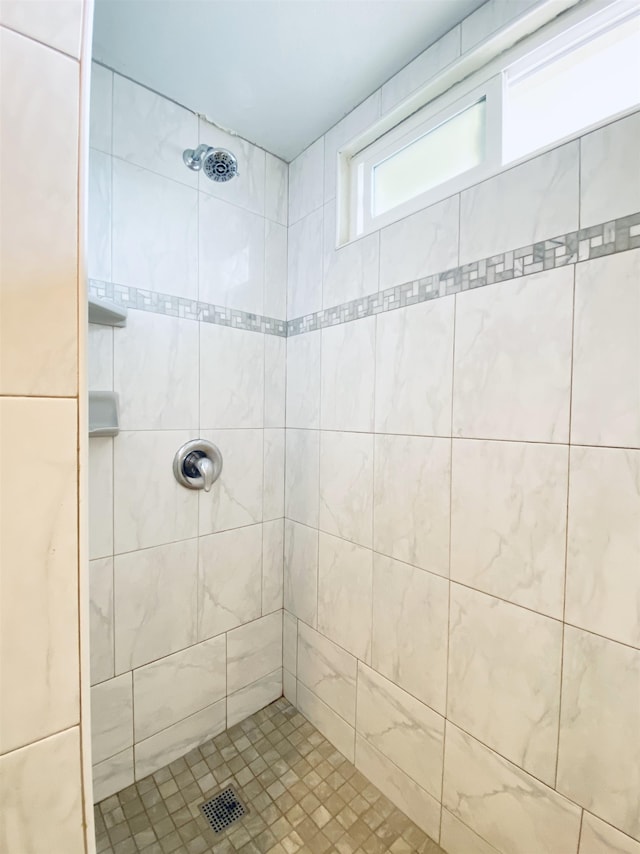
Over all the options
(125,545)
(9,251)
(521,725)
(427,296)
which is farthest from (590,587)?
(125,545)

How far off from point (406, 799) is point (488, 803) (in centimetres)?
32

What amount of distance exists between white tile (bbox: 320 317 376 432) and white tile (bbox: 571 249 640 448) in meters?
0.63

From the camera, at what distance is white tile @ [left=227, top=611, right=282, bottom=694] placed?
1606mm

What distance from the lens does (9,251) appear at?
39cm

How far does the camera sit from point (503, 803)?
101 cm

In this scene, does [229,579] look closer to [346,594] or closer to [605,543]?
[346,594]

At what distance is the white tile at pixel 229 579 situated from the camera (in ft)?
4.98

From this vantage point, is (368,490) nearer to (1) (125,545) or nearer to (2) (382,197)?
(1) (125,545)

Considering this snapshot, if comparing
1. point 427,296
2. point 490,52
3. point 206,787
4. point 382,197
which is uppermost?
point 490,52

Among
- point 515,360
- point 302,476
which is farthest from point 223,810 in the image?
point 515,360

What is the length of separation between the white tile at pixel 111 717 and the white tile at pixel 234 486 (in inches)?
22.1

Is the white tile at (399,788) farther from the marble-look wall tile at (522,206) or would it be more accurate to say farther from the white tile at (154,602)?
the marble-look wall tile at (522,206)

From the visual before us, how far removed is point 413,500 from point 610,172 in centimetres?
96

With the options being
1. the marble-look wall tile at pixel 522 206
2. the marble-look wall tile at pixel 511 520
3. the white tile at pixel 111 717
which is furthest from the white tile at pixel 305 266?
the white tile at pixel 111 717
